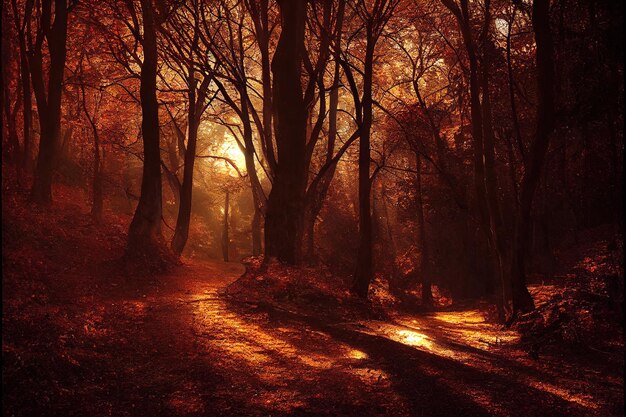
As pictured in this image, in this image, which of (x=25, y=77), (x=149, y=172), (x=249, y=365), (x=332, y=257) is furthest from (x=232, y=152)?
(x=249, y=365)

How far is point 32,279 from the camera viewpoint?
9.95 metres

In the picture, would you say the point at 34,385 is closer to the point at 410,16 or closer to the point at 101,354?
the point at 101,354

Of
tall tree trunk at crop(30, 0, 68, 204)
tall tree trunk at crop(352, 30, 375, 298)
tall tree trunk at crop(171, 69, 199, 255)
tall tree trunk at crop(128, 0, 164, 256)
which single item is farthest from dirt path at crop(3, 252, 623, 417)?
tall tree trunk at crop(171, 69, 199, 255)

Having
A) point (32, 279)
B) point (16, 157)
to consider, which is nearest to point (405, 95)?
point (16, 157)

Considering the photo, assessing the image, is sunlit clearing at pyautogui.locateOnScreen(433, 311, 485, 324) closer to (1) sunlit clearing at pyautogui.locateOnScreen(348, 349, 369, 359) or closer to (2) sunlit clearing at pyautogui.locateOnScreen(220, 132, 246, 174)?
(1) sunlit clearing at pyautogui.locateOnScreen(348, 349, 369, 359)

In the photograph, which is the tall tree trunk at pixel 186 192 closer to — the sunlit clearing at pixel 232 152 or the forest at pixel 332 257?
the forest at pixel 332 257

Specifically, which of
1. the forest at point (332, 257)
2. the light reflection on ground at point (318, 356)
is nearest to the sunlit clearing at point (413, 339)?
the light reflection on ground at point (318, 356)

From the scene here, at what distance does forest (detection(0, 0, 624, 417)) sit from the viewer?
18.0 ft

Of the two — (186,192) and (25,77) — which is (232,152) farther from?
(25,77)

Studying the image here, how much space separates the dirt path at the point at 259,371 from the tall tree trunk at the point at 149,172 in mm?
5459

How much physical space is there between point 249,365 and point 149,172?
10202mm

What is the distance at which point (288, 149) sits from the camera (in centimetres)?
1333

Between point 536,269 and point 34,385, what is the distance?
2212 centimetres

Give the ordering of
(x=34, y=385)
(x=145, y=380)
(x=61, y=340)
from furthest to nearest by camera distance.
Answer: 1. (x=61, y=340)
2. (x=145, y=380)
3. (x=34, y=385)
